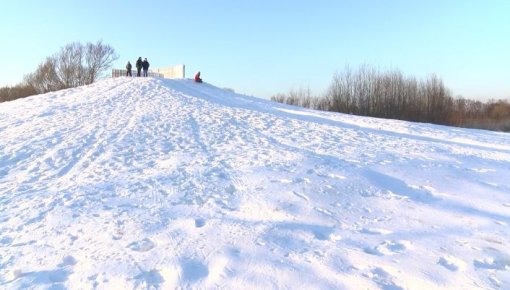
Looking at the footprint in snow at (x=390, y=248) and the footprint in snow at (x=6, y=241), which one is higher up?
the footprint in snow at (x=390, y=248)

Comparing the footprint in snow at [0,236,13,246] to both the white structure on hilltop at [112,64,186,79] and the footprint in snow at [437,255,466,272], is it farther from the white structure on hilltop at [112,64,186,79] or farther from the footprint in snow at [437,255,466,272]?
the white structure on hilltop at [112,64,186,79]

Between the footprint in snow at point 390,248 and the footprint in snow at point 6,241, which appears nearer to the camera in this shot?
the footprint in snow at point 390,248

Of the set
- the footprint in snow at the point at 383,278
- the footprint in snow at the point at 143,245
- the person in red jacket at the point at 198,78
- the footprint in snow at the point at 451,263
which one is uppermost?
the person in red jacket at the point at 198,78

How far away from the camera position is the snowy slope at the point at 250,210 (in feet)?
14.4

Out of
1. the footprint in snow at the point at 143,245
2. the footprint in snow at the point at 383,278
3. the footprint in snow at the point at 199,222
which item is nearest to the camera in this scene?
the footprint in snow at the point at 383,278

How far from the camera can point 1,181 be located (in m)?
8.42

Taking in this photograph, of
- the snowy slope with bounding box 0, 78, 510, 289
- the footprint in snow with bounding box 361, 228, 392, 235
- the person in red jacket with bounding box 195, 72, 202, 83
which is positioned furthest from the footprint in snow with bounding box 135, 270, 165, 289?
the person in red jacket with bounding box 195, 72, 202, 83

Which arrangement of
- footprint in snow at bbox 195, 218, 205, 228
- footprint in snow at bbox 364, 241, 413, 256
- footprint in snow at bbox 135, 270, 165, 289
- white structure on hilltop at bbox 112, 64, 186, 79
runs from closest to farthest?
1. footprint in snow at bbox 135, 270, 165, 289
2. footprint in snow at bbox 364, 241, 413, 256
3. footprint in snow at bbox 195, 218, 205, 228
4. white structure on hilltop at bbox 112, 64, 186, 79

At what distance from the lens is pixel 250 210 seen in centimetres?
634

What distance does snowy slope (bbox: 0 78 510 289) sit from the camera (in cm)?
439

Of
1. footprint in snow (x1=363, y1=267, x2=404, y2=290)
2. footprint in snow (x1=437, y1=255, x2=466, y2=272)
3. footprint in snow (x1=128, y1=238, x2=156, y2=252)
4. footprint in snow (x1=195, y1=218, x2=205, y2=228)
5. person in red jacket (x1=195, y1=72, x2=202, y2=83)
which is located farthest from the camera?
person in red jacket (x1=195, y1=72, x2=202, y2=83)

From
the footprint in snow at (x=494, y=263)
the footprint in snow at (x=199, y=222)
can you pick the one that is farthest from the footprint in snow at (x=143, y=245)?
the footprint in snow at (x=494, y=263)

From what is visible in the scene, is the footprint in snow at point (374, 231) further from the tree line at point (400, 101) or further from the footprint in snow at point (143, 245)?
the tree line at point (400, 101)

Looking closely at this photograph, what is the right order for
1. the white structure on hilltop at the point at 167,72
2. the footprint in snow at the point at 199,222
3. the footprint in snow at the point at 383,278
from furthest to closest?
the white structure on hilltop at the point at 167,72 → the footprint in snow at the point at 199,222 → the footprint in snow at the point at 383,278
